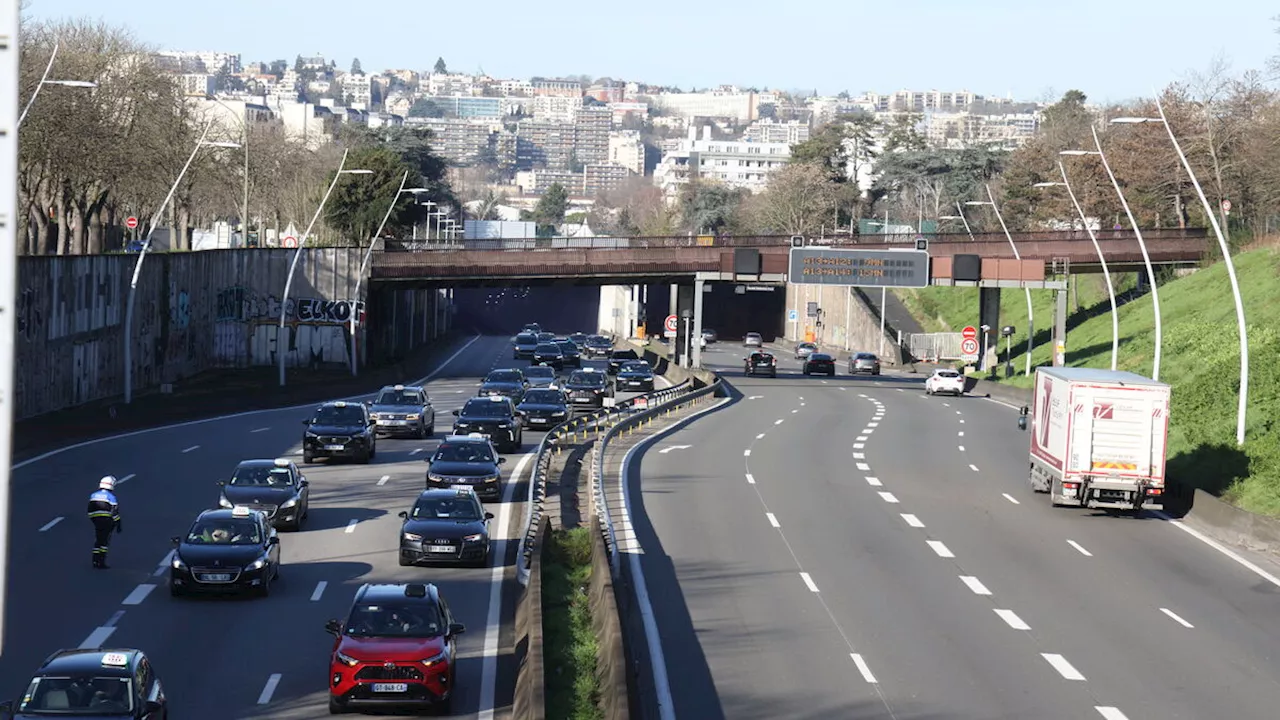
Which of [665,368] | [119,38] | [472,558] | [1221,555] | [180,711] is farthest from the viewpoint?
[665,368]

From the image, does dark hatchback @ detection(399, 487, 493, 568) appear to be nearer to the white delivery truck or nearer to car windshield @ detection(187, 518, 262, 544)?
car windshield @ detection(187, 518, 262, 544)

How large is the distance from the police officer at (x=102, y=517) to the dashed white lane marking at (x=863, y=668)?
40.1 ft

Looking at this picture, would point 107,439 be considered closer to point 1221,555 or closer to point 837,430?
point 837,430

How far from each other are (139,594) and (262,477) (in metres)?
7.28

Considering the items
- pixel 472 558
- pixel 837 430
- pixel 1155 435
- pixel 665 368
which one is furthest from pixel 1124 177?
pixel 472 558

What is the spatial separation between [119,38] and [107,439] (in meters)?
41.4

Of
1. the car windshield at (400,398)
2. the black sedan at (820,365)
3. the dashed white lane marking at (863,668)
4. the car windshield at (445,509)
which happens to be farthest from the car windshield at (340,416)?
the black sedan at (820,365)

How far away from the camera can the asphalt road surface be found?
18984mm

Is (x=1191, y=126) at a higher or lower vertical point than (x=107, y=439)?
higher

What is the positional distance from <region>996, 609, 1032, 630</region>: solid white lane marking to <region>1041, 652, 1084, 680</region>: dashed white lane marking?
1.77 meters

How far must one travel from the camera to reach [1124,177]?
102 m

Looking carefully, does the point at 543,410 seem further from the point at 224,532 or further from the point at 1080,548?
the point at 224,532

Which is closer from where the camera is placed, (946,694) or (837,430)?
(946,694)

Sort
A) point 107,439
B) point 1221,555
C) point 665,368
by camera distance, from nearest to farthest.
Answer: point 1221,555, point 107,439, point 665,368
